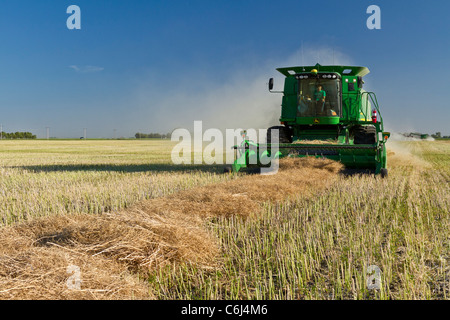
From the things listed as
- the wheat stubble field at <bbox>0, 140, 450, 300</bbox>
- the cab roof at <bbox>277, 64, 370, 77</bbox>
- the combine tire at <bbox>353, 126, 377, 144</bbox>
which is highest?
the cab roof at <bbox>277, 64, 370, 77</bbox>

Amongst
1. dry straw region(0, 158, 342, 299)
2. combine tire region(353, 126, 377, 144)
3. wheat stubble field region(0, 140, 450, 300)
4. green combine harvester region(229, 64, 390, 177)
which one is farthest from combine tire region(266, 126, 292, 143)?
dry straw region(0, 158, 342, 299)

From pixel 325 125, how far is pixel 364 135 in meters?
1.09

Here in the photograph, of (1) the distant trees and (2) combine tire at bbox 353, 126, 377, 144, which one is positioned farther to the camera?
(1) the distant trees

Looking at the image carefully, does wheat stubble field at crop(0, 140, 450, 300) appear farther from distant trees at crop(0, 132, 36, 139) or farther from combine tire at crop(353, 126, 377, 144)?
distant trees at crop(0, 132, 36, 139)

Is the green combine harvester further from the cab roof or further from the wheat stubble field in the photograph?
the wheat stubble field

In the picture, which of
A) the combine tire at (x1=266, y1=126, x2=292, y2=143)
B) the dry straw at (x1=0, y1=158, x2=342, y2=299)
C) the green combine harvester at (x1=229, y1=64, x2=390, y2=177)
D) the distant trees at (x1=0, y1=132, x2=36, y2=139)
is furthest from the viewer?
the distant trees at (x1=0, y1=132, x2=36, y2=139)

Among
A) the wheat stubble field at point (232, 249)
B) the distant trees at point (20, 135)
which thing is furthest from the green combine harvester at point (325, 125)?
the distant trees at point (20, 135)

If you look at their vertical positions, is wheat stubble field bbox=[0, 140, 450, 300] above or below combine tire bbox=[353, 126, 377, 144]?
below

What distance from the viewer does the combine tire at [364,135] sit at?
9.45m

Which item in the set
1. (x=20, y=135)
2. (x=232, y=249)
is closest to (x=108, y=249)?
(x=232, y=249)

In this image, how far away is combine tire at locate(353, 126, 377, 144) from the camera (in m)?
9.45

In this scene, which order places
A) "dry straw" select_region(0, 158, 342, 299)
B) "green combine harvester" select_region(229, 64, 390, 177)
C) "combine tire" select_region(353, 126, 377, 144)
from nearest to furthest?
"dry straw" select_region(0, 158, 342, 299)
"green combine harvester" select_region(229, 64, 390, 177)
"combine tire" select_region(353, 126, 377, 144)

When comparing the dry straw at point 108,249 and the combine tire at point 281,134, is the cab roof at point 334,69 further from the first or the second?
the dry straw at point 108,249

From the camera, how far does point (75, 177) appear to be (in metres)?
8.86
